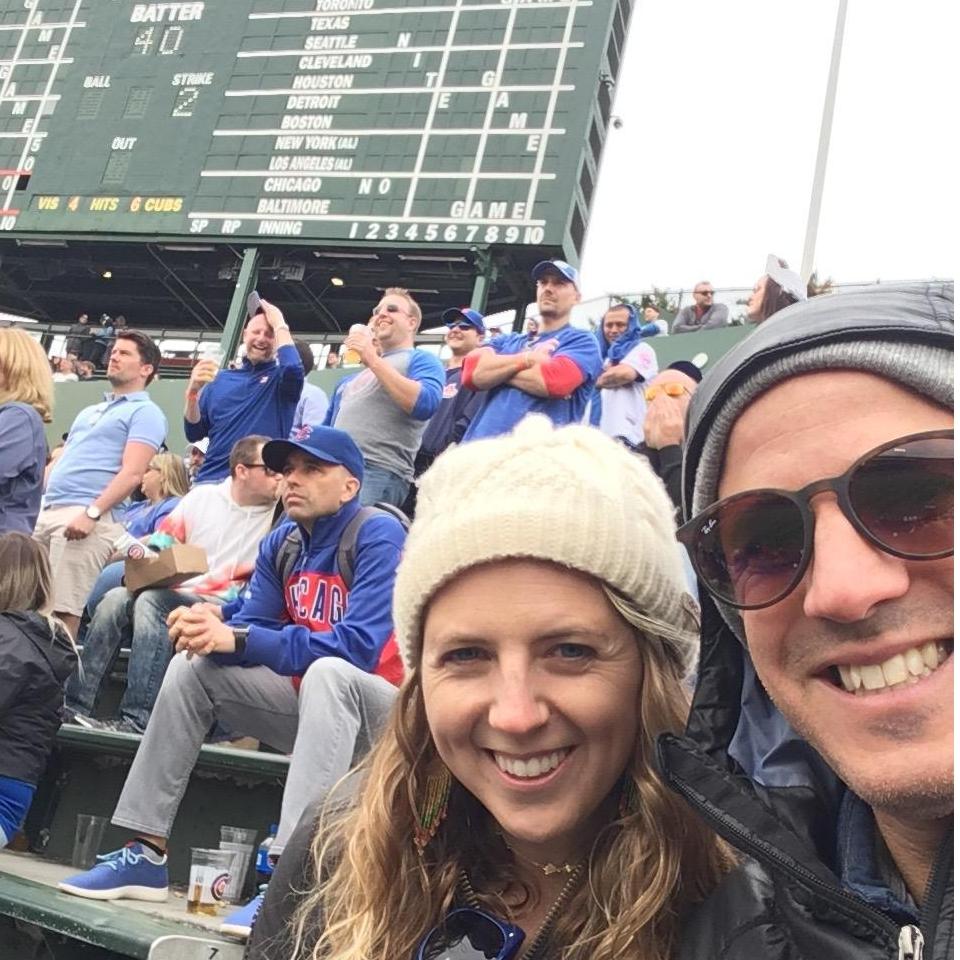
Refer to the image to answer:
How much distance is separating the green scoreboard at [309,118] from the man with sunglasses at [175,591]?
29.6ft

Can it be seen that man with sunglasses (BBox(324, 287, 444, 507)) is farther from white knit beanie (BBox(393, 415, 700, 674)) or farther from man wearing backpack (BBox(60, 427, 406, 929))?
white knit beanie (BBox(393, 415, 700, 674))

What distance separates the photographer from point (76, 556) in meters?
4.59

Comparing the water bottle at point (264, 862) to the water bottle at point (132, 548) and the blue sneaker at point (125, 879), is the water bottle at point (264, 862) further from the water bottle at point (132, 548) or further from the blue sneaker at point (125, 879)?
the water bottle at point (132, 548)

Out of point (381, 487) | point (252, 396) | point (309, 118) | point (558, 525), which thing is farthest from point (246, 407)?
point (309, 118)

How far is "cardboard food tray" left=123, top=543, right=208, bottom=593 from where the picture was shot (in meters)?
3.78

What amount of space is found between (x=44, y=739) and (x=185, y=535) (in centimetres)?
147

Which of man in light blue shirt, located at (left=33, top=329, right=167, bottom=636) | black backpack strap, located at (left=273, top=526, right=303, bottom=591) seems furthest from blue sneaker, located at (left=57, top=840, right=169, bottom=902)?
man in light blue shirt, located at (left=33, top=329, right=167, bottom=636)

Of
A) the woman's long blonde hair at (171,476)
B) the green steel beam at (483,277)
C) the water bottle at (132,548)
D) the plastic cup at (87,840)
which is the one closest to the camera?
the plastic cup at (87,840)

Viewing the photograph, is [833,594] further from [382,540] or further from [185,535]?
[185,535]

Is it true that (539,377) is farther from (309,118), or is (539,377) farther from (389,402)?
(309,118)

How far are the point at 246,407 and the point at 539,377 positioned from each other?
1.60 metres

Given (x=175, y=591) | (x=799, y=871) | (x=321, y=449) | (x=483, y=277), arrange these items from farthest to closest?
(x=483, y=277) < (x=175, y=591) < (x=321, y=449) < (x=799, y=871)

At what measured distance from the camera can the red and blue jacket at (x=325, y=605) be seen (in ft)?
9.41

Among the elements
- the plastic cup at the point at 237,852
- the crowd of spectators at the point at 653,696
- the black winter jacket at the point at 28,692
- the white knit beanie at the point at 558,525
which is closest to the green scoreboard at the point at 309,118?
the black winter jacket at the point at 28,692
